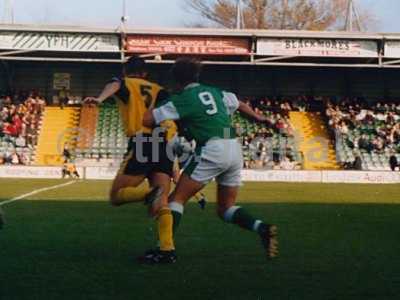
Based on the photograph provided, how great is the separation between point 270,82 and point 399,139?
746 cm

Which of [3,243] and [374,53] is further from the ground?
[374,53]

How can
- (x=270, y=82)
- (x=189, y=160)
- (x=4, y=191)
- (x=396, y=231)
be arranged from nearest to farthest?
(x=189, y=160) → (x=396, y=231) → (x=4, y=191) → (x=270, y=82)

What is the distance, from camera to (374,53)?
38438mm

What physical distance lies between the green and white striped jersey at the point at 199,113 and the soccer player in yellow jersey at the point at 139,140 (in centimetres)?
59

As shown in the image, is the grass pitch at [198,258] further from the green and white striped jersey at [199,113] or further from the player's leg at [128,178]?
the green and white striped jersey at [199,113]

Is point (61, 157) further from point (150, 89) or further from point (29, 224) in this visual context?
point (150, 89)

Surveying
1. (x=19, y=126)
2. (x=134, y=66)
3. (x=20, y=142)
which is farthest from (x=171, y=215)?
(x=19, y=126)

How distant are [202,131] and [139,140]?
89cm

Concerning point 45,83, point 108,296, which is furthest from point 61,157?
point 108,296

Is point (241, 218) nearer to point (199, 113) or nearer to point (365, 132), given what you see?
point (199, 113)

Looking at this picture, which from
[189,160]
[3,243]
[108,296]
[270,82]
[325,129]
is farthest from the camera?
[270,82]

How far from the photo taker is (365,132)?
3931 centimetres

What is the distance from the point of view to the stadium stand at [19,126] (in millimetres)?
36156

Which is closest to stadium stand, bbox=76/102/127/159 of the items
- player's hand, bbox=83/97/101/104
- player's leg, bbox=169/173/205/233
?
player's hand, bbox=83/97/101/104
